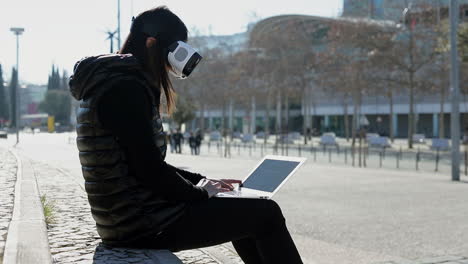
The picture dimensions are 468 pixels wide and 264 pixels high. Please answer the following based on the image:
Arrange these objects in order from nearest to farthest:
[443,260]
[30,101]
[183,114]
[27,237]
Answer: [27,237] < [443,260] < [183,114] < [30,101]

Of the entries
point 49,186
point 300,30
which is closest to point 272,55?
point 300,30

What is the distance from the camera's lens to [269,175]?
3.09 metres

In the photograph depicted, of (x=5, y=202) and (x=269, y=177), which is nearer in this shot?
(x=269, y=177)

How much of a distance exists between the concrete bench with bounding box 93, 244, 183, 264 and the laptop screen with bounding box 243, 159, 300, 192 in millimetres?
588

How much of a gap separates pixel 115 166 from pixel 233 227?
0.59 metres

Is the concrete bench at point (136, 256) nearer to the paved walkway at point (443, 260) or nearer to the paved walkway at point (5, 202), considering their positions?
the paved walkway at point (5, 202)

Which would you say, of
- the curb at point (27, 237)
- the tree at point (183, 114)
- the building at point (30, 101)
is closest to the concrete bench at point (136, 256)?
the curb at point (27, 237)

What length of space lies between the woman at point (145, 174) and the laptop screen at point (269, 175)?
1.22ft

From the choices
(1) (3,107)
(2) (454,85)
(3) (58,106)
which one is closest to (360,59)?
(2) (454,85)

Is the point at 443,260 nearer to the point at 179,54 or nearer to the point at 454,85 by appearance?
the point at 179,54

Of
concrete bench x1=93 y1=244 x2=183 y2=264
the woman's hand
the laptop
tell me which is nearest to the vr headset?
the woman's hand

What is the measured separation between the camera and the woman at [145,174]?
246 cm

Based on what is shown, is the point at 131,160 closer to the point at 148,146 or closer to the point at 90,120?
the point at 148,146

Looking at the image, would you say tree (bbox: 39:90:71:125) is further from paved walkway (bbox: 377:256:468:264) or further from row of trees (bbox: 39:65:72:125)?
paved walkway (bbox: 377:256:468:264)
